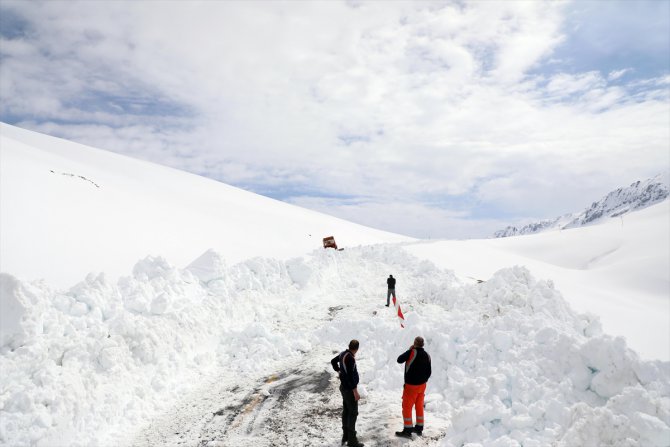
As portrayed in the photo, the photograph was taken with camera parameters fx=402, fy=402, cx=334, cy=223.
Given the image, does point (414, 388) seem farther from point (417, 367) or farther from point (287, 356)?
point (287, 356)

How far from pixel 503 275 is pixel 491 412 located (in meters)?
9.22

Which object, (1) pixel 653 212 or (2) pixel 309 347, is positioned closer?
(2) pixel 309 347

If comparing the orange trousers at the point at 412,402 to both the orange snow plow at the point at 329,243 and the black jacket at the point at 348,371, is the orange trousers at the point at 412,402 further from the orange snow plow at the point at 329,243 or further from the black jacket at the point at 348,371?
the orange snow plow at the point at 329,243

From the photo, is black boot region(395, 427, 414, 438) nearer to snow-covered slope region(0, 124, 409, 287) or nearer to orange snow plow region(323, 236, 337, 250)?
snow-covered slope region(0, 124, 409, 287)

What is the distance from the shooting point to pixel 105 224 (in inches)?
761

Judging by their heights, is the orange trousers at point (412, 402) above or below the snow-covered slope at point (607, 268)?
below

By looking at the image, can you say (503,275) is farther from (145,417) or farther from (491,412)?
(145,417)

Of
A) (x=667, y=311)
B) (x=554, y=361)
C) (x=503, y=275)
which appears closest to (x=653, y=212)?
(x=667, y=311)

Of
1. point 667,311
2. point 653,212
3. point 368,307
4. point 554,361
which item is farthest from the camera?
point 653,212

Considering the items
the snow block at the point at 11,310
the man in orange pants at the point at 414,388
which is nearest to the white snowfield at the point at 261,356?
the snow block at the point at 11,310

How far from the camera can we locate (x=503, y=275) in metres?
15.2

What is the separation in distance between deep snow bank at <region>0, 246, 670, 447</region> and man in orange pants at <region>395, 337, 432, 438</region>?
53cm

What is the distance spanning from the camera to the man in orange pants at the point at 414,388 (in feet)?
23.5

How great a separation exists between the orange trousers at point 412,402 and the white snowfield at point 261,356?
38cm
